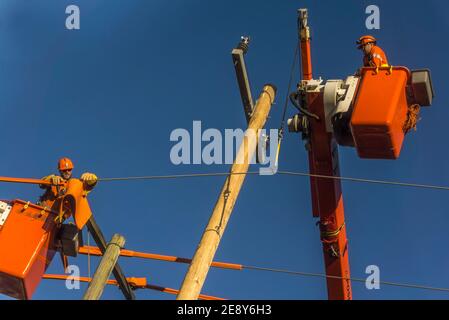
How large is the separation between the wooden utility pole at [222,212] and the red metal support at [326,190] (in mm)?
596

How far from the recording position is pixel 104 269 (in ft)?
26.0

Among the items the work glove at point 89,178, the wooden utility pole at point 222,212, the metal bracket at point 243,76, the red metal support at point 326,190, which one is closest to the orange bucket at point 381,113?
the red metal support at point 326,190

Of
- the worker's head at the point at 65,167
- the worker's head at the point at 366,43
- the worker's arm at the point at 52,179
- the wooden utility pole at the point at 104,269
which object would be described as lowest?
the wooden utility pole at the point at 104,269

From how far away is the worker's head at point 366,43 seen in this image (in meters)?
8.27

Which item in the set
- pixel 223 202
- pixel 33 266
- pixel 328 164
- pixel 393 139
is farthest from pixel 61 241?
pixel 393 139

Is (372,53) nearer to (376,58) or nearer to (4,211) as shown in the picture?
(376,58)

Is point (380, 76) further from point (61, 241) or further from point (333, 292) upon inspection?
point (61, 241)

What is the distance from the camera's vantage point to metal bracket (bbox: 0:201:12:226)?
8.04 m

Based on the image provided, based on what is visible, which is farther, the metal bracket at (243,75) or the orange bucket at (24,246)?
the metal bracket at (243,75)

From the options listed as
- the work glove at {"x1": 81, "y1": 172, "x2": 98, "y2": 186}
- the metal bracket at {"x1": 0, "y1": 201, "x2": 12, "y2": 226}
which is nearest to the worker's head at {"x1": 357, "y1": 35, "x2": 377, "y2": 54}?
the work glove at {"x1": 81, "y1": 172, "x2": 98, "y2": 186}

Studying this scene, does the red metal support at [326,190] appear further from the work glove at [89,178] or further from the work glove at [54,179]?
the work glove at [54,179]

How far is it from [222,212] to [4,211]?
8.94 ft
